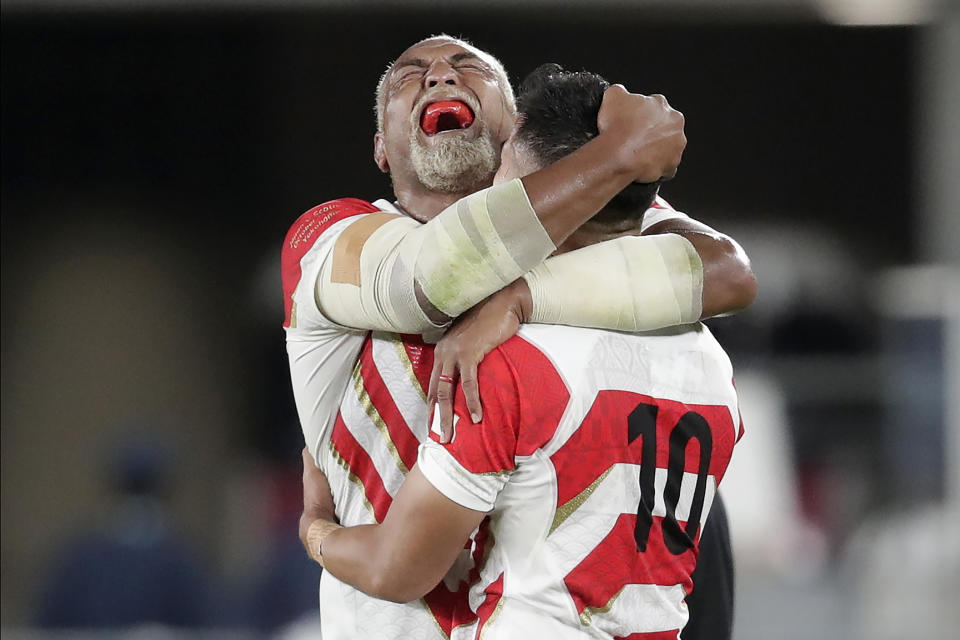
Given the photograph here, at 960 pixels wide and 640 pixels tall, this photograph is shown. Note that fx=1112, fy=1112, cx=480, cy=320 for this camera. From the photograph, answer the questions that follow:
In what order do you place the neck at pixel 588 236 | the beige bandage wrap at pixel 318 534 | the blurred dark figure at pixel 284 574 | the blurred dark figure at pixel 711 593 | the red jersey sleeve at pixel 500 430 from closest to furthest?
the red jersey sleeve at pixel 500 430, the neck at pixel 588 236, the beige bandage wrap at pixel 318 534, the blurred dark figure at pixel 711 593, the blurred dark figure at pixel 284 574

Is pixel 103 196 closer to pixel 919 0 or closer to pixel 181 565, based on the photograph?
pixel 181 565

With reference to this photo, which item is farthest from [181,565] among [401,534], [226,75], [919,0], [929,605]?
[919,0]

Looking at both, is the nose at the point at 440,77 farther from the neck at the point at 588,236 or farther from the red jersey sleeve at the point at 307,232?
the neck at the point at 588,236

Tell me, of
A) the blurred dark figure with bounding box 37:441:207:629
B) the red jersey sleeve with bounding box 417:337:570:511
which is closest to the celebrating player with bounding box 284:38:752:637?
the red jersey sleeve with bounding box 417:337:570:511

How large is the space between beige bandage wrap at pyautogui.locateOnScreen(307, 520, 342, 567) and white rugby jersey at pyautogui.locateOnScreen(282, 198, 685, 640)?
0.06m

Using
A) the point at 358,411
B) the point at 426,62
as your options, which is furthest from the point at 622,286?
the point at 426,62

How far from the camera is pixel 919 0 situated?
6.93m

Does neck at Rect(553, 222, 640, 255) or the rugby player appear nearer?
the rugby player

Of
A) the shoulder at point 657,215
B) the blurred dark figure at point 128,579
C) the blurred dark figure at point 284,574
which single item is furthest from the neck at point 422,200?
the blurred dark figure at point 128,579

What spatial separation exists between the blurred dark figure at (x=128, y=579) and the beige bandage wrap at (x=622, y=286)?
4064 mm

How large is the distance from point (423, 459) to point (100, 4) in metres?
6.05

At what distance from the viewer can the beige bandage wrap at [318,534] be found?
1.47 m

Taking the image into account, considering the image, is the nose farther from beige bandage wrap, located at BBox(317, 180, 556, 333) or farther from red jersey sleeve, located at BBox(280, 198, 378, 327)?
beige bandage wrap, located at BBox(317, 180, 556, 333)

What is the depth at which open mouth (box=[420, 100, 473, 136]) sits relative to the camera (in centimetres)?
165
